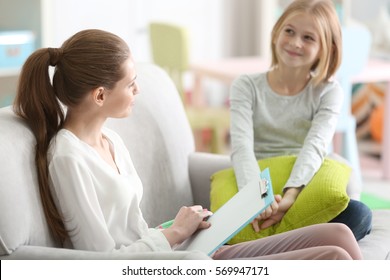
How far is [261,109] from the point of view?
2.01 m

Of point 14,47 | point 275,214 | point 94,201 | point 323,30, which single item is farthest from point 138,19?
point 94,201

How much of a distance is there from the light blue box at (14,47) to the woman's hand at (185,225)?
199 cm

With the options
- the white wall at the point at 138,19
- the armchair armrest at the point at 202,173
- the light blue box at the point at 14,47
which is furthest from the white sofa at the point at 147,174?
the white wall at the point at 138,19

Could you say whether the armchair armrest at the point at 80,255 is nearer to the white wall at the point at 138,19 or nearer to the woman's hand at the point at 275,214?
the woman's hand at the point at 275,214

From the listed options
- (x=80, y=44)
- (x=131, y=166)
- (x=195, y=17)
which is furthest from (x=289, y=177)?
(x=195, y=17)

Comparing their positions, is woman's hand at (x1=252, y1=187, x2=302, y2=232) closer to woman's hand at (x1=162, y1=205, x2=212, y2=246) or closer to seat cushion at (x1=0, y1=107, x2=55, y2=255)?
woman's hand at (x1=162, y1=205, x2=212, y2=246)

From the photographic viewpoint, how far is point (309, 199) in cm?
179

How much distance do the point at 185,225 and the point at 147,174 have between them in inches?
10.9

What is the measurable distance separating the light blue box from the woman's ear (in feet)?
6.53

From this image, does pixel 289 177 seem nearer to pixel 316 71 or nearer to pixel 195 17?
pixel 316 71

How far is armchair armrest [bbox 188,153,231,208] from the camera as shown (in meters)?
2.09
